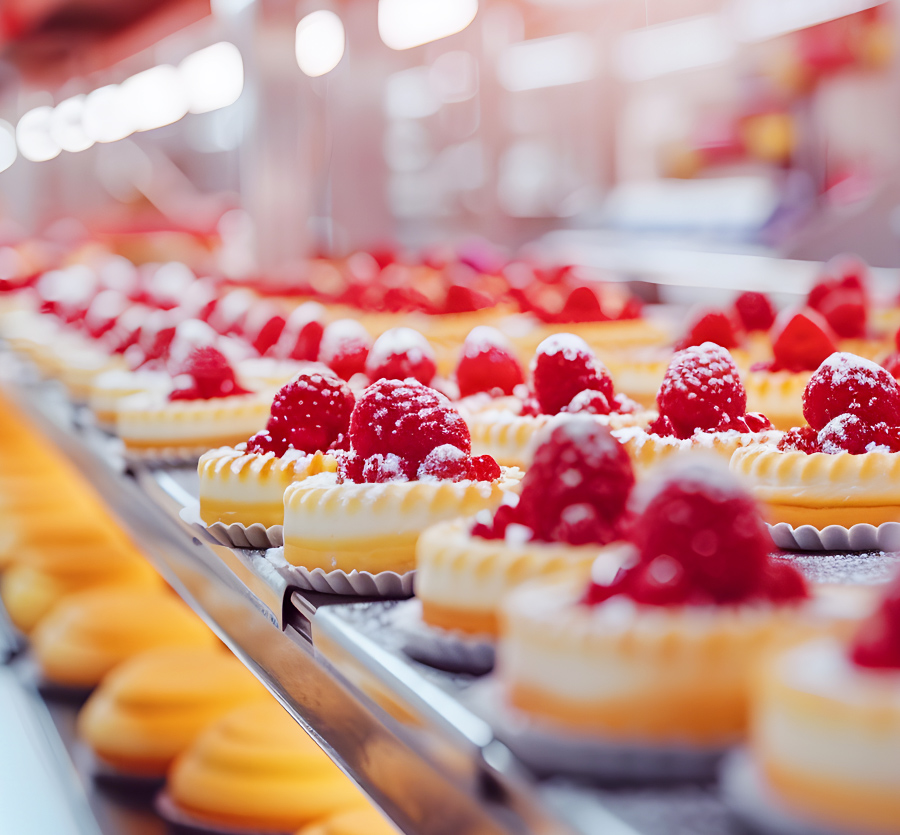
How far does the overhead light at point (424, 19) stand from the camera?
5.09 metres

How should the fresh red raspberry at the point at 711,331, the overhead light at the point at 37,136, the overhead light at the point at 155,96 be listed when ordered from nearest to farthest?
the fresh red raspberry at the point at 711,331
the overhead light at the point at 37,136
the overhead light at the point at 155,96

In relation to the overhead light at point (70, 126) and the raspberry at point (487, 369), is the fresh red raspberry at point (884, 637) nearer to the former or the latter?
the raspberry at point (487, 369)

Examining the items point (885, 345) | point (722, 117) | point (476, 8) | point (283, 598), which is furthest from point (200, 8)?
point (722, 117)

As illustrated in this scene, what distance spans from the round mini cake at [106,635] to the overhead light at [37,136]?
6130 millimetres

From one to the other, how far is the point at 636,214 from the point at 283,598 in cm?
590

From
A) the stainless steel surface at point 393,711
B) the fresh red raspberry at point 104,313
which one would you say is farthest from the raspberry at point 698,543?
the fresh red raspberry at point 104,313

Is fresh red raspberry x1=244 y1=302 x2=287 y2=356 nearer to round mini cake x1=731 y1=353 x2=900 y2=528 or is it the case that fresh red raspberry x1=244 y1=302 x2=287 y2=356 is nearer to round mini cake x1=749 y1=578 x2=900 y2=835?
round mini cake x1=731 y1=353 x2=900 y2=528

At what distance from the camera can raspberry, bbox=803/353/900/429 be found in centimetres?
115

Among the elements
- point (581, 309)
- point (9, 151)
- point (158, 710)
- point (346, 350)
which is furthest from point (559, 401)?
point (9, 151)

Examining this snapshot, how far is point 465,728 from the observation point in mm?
708

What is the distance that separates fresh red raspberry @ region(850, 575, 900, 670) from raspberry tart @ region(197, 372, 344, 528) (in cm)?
81

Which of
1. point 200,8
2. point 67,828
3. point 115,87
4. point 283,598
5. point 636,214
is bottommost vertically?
point 67,828

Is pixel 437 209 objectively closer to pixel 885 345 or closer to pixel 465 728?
pixel 885 345

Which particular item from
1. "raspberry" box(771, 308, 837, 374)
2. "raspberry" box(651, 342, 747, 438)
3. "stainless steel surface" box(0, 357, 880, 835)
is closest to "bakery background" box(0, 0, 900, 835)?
"stainless steel surface" box(0, 357, 880, 835)
